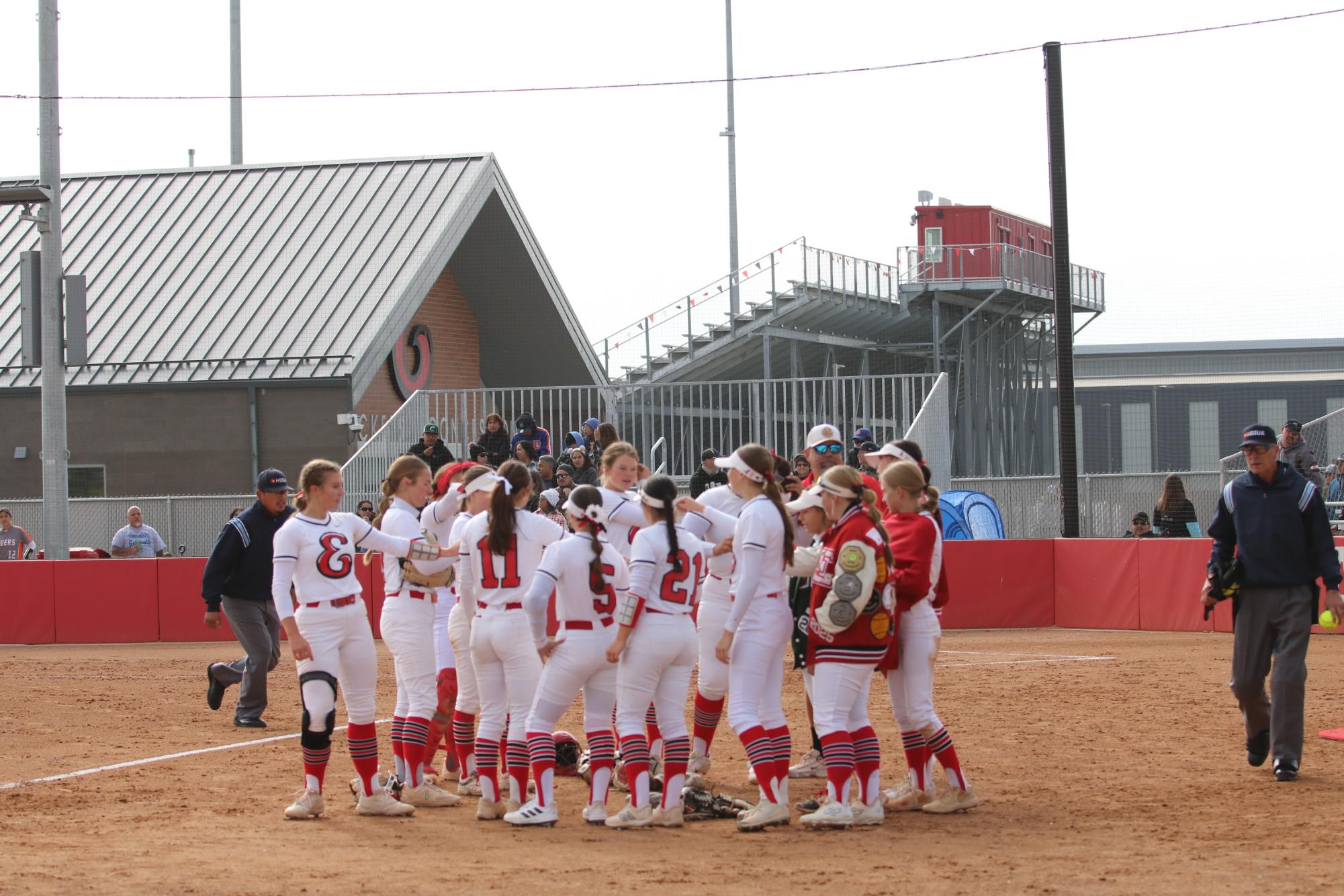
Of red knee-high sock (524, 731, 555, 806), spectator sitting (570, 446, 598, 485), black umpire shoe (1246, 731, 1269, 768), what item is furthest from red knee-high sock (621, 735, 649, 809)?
spectator sitting (570, 446, 598, 485)

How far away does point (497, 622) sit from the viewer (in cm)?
766

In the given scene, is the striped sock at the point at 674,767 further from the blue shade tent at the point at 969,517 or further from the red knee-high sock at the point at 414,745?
the blue shade tent at the point at 969,517

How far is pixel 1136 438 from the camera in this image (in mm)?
39812

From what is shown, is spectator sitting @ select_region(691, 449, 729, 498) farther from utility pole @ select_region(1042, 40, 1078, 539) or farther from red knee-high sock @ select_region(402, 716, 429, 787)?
red knee-high sock @ select_region(402, 716, 429, 787)

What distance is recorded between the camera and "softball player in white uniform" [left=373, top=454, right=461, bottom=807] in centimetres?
809

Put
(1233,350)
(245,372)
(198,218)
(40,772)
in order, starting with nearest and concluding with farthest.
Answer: (40,772)
(245,372)
(198,218)
(1233,350)

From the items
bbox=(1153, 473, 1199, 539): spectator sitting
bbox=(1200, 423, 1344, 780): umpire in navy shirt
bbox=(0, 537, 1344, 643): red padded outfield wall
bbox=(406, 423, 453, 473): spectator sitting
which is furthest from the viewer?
bbox=(1153, 473, 1199, 539): spectator sitting

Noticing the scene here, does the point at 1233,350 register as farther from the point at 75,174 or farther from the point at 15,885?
the point at 15,885

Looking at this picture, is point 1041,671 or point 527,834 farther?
point 1041,671

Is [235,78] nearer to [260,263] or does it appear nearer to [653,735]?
[260,263]

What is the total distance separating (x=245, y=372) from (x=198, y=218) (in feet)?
18.2

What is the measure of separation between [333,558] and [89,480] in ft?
64.8

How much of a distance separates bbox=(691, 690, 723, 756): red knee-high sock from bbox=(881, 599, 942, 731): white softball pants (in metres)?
1.18

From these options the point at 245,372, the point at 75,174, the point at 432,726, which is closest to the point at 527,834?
the point at 432,726
